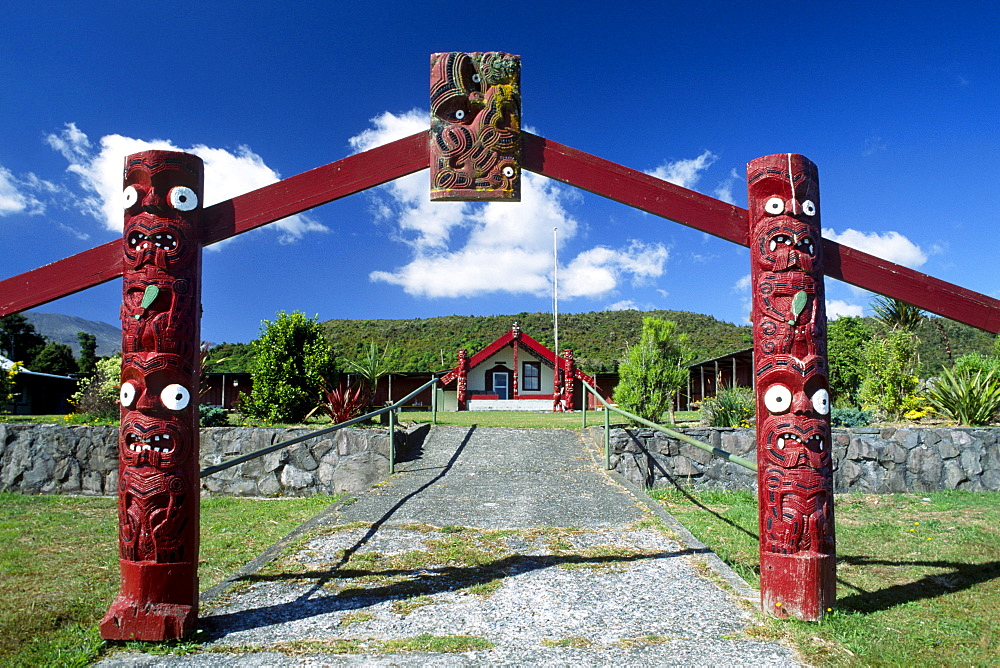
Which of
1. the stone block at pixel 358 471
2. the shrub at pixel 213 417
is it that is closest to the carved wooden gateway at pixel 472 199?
the stone block at pixel 358 471

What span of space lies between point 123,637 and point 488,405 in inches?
860

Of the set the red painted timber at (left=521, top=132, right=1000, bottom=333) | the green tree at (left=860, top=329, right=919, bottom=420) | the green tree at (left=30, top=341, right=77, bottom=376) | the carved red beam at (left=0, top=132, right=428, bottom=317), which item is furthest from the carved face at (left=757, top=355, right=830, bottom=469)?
the green tree at (left=30, top=341, right=77, bottom=376)

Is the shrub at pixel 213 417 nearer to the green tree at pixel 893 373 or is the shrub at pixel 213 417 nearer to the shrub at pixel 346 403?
the shrub at pixel 346 403

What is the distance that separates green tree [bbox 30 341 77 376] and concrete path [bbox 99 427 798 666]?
3110cm

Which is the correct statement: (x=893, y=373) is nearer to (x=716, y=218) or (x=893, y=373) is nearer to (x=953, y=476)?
(x=953, y=476)

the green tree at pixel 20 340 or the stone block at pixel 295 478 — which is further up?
the green tree at pixel 20 340

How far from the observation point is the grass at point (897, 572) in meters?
3.12

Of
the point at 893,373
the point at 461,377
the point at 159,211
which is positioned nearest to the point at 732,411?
the point at 893,373

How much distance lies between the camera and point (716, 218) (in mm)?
3682

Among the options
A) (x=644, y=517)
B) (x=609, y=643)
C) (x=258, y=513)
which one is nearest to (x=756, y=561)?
(x=644, y=517)

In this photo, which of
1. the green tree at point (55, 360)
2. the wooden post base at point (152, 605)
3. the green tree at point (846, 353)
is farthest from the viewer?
the green tree at point (55, 360)

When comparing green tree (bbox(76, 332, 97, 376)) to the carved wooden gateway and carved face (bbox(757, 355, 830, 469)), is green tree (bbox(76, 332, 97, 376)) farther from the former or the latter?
carved face (bbox(757, 355, 830, 469))

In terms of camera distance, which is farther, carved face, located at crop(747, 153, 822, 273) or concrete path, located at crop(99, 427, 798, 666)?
carved face, located at crop(747, 153, 822, 273)

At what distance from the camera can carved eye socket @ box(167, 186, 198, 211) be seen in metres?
3.38
